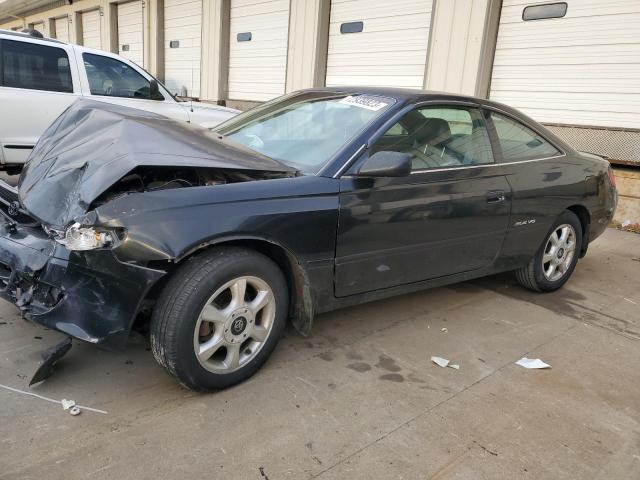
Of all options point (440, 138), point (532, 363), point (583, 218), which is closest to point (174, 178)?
point (440, 138)

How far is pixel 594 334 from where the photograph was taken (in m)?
3.81

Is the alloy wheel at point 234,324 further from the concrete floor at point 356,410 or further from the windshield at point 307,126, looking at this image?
the windshield at point 307,126

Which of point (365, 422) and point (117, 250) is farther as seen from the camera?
point (365, 422)

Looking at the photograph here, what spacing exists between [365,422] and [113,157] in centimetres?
180

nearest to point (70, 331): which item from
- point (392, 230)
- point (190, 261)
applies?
point (190, 261)

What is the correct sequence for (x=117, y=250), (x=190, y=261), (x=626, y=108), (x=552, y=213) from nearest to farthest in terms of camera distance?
A: (x=117, y=250) < (x=190, y=261) < (x=552, y=213) < (x=626, y=108)

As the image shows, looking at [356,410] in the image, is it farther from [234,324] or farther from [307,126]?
[307,126]

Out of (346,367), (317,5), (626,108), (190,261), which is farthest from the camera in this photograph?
(317,5)

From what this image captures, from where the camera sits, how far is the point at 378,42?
9.83m

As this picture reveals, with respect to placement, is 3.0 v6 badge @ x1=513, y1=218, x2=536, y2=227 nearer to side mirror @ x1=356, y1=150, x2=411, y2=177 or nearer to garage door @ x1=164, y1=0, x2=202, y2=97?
side mirror @ x1=356, y1=150, x2=411, y2=177

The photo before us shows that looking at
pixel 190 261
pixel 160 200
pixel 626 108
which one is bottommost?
pixel 190 261

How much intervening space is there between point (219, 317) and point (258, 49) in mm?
11055

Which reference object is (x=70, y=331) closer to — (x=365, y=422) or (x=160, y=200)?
(x=160, y=200)

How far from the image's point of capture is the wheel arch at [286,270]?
98.8 inches
